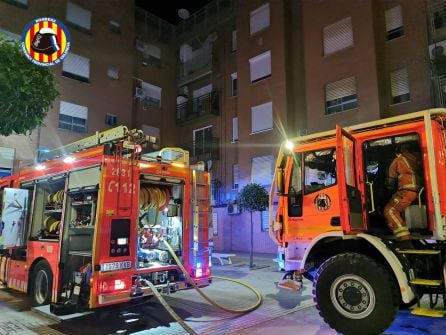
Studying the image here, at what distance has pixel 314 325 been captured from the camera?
6.05m

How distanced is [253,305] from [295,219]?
223 centimetres

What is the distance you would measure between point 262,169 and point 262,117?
2.73 m

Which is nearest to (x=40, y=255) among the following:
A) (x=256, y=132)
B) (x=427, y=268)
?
(x=427, y=268)

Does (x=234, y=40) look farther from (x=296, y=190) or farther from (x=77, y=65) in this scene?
(x=296, y=190)

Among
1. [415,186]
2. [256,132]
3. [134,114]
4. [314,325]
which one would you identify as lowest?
[314,325]

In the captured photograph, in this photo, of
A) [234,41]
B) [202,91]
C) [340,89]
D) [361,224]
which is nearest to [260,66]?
[234,41]

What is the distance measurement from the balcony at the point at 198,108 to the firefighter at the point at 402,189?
59.4 feet

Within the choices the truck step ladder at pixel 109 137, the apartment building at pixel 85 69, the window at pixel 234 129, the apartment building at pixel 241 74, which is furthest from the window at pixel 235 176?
the truck step ladder at pixel 109 137

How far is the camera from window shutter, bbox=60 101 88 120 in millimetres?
20078

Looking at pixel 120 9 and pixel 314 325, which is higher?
pixel 120 9

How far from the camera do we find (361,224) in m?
5.65

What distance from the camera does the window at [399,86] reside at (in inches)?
624

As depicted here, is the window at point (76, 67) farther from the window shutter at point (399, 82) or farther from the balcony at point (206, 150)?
the window shutter at point (399, 82)

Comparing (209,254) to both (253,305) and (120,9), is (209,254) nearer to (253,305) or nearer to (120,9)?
(253,305)
